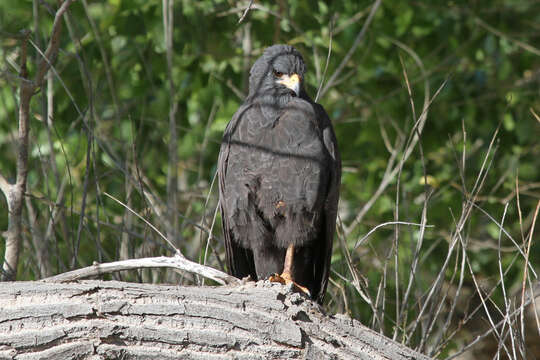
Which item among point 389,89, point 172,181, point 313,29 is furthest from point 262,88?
point 389,89

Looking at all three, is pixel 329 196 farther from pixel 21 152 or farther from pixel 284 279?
pixel 21 152

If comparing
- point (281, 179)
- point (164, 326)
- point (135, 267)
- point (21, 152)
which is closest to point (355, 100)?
point (281, 179)

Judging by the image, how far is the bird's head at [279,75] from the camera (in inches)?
155

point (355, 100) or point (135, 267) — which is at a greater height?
point (355, 100)

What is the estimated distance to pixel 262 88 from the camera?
13.2 feet

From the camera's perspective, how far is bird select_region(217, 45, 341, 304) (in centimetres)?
372

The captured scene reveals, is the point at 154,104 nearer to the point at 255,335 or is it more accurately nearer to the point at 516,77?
the point at 516,77

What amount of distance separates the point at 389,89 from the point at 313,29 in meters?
1.37

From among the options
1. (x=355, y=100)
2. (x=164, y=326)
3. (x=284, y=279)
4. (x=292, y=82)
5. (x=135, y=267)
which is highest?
(x=292, y=82)

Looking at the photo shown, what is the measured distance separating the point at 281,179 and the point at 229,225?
0.41 metres

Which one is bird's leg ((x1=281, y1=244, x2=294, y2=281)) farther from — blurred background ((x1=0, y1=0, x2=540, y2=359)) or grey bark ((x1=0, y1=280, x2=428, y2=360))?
grey bark ((x1=0, y1=280, x2=428, y2=360))

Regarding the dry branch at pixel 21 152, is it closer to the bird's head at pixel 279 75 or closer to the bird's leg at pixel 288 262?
the bird's head at pixel 279 75

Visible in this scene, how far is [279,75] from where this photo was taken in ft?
13.3

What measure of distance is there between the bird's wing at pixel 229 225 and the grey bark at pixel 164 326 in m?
1.44
